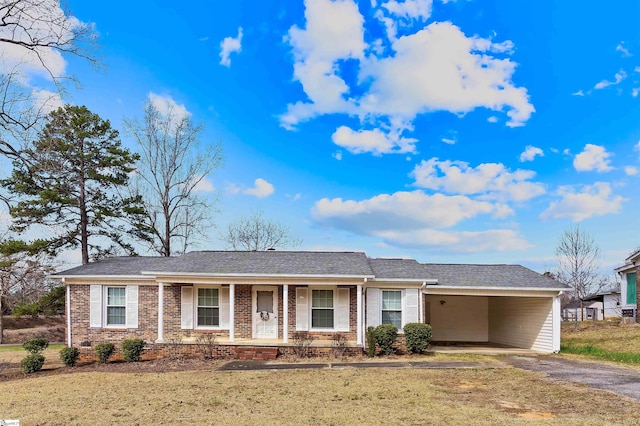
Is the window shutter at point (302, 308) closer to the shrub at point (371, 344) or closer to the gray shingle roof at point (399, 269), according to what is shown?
the shrub at point (371, 344)

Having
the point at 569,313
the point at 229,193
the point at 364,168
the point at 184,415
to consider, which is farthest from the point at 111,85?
the point at 569,313

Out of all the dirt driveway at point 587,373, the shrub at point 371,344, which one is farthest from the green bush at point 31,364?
the dirt driveway at point 587,373

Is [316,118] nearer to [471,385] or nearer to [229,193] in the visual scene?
[229,193]

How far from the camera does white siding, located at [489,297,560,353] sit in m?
16.5

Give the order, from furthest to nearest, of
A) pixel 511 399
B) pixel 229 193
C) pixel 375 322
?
1. pixel 229 193
2. pixel 375 322
3. pixel 511 399

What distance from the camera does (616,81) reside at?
18141mm

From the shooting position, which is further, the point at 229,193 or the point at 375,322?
the point at 229,193

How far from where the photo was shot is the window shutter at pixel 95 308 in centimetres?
1634

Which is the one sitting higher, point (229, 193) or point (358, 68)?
point (358, 68)

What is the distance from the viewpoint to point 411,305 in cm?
1577

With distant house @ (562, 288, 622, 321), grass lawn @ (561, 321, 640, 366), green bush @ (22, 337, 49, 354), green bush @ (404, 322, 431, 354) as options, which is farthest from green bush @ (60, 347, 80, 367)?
distant house @ (562, 288, 622, 321)

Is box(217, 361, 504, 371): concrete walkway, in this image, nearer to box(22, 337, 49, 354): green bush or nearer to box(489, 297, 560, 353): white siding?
box(489, 297, 560, 353): white siding

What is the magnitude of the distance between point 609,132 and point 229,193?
815 inches

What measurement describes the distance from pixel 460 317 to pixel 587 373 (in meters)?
9.07
